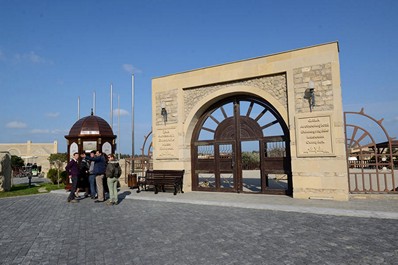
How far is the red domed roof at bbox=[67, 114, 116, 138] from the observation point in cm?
1255

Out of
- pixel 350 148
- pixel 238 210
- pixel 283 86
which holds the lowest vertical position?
pixel 238 210

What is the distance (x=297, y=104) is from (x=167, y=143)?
17.9 feet

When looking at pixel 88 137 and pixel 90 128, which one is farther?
pixel 90 128

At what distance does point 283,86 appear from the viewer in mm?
9578

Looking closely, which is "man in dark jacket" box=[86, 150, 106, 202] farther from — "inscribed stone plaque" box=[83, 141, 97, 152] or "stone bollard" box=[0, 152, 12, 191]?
"stone bollard" box=[0, 152, 12, 191]

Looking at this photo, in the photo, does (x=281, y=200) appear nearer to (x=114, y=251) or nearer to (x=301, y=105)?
(x=301, y=105)

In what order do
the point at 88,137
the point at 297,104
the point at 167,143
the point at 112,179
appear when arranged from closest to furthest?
the point at 112,179 < the point at 297,104 < the point at 167,143 < the point at 88,137

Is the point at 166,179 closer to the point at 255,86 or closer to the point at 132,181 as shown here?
the point at 132,181

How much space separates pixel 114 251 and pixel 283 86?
760 cm

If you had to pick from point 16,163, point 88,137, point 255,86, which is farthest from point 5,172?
point 16,163

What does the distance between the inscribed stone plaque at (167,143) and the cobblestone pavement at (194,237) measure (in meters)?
4.26

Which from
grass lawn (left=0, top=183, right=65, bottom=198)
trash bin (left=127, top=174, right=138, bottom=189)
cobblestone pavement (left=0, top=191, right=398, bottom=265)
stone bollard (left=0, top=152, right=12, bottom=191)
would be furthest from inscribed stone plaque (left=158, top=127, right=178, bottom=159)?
stone bollard (left=0, top=152, right=12, bottom=191)

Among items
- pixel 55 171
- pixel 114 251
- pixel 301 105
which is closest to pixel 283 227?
pixel 114 251

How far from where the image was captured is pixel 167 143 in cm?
1174
